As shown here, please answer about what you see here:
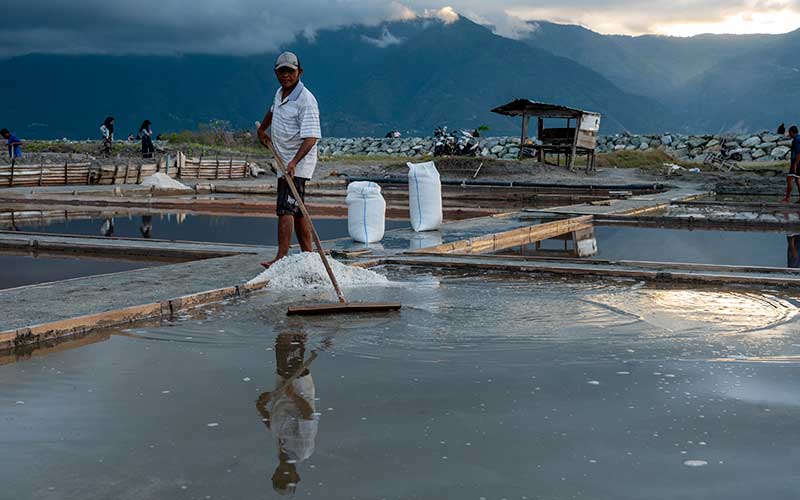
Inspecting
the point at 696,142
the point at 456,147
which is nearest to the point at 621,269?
the point at 456,147

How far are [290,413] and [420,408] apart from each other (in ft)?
1.47

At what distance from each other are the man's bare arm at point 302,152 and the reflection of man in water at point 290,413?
87.8 inches

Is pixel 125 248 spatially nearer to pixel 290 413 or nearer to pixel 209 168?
pixel 290 413

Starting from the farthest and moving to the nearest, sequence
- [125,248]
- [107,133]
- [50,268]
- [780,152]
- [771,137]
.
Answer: [771,137] < [780,152] < [107,133] < [125,248] < [50,268]

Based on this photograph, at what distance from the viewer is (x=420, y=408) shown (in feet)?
10.2

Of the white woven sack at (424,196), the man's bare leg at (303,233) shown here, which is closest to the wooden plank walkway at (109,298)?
the man's bare leg at (303,233)

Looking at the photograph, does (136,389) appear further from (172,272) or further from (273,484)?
(172,272)

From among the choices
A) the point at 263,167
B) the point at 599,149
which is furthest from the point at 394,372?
the point at 599,149

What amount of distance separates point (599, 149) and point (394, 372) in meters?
41.1

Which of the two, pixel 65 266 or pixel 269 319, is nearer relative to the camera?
pixel 269 319

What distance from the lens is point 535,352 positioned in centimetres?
395

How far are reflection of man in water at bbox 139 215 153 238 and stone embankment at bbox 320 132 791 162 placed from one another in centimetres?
2125

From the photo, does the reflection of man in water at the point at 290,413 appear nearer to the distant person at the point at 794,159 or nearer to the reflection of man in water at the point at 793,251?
the reflection of man in water at the point at 793,251

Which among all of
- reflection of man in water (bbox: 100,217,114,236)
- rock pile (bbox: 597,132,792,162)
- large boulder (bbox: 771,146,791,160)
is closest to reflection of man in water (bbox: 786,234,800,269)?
reflection of man in water (bbox: 100,217,114,236)
